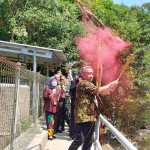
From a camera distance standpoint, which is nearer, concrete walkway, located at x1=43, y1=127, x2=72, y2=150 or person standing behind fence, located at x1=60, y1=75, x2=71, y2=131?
concrete walkway, located at x1=43, y1=127, x2=72, y2=150

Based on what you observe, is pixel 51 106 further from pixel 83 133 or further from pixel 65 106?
pixel 83 133

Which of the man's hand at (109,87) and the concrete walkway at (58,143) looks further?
the concrete walkway at (58,143)

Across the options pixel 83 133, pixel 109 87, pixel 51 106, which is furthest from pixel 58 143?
pixel 109 87

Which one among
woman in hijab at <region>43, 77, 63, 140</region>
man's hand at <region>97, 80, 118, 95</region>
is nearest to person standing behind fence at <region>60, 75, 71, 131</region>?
woman in hijab at <region>43, 77, 63, 140</region>

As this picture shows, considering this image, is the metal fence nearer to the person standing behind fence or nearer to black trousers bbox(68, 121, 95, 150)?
black trousers bbox(68, 121, 95, 150)

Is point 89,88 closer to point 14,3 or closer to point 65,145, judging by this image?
point 65,145

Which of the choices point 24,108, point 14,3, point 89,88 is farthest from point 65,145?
point 14,3

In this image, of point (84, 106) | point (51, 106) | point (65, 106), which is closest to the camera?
point (84, 106)

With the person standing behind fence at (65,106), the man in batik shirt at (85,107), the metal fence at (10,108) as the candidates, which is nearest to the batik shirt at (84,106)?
the man in batik shirt at (85,107)

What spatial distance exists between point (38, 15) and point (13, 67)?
364 inches

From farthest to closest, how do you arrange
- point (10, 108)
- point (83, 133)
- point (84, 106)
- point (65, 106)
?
1. point (65, 106)
2. point (83, 133)
3. point (84, 106)
4. point (10, 108)

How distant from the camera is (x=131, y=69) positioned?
29.1 ft

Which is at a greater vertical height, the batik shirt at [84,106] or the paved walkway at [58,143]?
the batik shirt at [84,106]

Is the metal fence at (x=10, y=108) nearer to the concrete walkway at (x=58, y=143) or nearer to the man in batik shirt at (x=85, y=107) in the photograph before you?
the man in batik shirt at (x=85, y=107)
